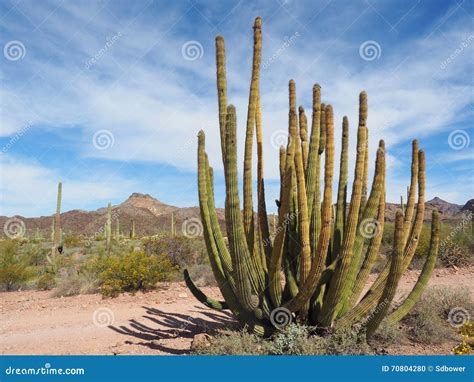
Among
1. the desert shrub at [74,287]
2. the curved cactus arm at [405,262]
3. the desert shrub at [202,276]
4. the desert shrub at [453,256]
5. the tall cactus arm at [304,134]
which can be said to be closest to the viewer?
the curved cactus arm at [405,262]

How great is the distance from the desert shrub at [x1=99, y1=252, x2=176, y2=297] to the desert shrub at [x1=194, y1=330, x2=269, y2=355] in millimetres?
5979

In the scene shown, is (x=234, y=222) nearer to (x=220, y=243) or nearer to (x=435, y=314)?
(x=220, y=243)

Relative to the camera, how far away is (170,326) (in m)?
8.10

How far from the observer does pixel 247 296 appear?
226 inches

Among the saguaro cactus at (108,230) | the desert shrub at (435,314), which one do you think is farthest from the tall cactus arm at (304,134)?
the saguaro cactus at (108,230)

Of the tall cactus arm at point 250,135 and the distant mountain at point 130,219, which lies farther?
the distant mountain at point 130,219

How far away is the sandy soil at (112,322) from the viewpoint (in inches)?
262

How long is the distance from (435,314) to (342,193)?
10.2 ft

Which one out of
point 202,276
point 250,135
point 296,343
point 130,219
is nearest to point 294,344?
point 296,343

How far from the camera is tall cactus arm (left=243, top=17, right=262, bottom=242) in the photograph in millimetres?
5805

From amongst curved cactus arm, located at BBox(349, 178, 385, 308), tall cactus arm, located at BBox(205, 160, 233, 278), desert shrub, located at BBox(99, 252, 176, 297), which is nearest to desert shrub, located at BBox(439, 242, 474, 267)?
desert shrub, located at BBox(99, 252, 176, 297)

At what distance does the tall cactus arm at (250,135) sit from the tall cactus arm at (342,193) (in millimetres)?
1257

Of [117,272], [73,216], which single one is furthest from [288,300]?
[73,216]

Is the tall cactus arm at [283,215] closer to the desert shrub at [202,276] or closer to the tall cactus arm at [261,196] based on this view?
the tall cactus arm at [261,196]
